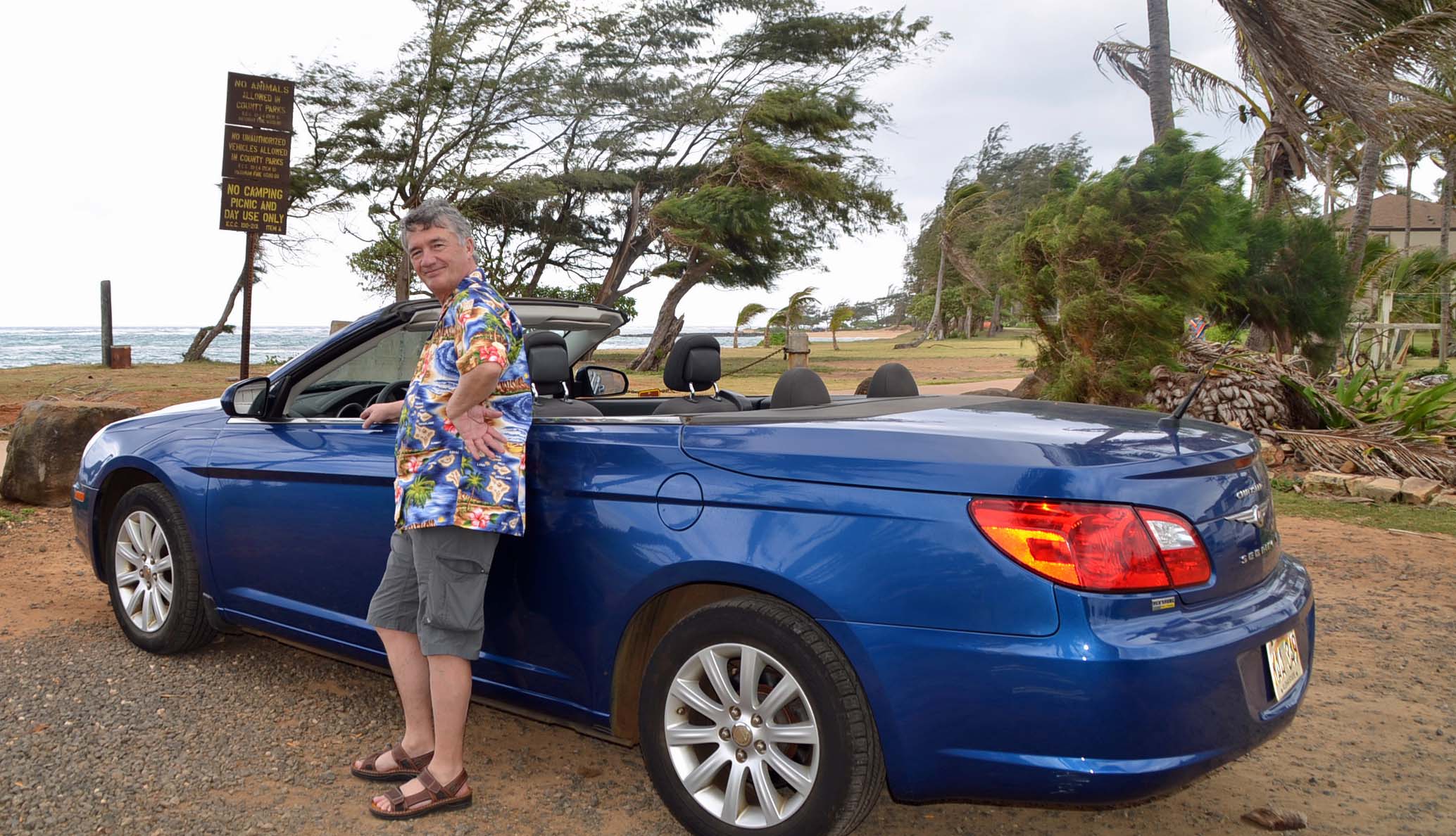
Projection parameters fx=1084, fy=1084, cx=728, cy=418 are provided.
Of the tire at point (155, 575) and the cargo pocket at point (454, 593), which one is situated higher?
the cargo pocket at point (454, 593)

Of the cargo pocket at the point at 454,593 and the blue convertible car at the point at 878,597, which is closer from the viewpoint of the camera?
the blue convertible car at the point at 878,597

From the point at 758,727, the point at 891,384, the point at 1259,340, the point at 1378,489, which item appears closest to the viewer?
the point at 758,727

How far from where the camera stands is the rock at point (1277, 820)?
3066 millimetres

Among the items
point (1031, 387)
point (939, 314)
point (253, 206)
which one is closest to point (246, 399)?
point (253, 206)

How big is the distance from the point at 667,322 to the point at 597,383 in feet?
78.3

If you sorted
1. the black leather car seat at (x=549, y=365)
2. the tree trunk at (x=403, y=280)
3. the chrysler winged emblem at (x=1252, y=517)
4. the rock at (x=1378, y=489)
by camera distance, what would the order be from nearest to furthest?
the chrysler winged emblem at (x=1252, y=517)
the black leather car seat at (x=549, y=365)
the rock at (x=1378, y=489)
the tree trunk at (x=403, y=280)

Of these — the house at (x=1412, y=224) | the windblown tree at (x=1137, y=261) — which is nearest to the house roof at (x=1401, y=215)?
the house at (x=1412, y=224)

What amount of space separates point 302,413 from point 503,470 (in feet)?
5.66

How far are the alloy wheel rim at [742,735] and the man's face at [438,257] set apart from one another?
1266 mm

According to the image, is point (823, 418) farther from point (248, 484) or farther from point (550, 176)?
point (550, 176)

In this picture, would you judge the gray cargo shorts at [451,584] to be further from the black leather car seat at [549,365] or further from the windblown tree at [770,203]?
the windblown tree at [770,203]

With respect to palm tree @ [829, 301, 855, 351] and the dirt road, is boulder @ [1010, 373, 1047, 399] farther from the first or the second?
palm tree @ [829, 301, 855, 351]

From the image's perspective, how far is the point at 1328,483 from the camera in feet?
30.5

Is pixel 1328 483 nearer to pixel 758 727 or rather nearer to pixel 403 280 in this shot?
pixel 758 727
